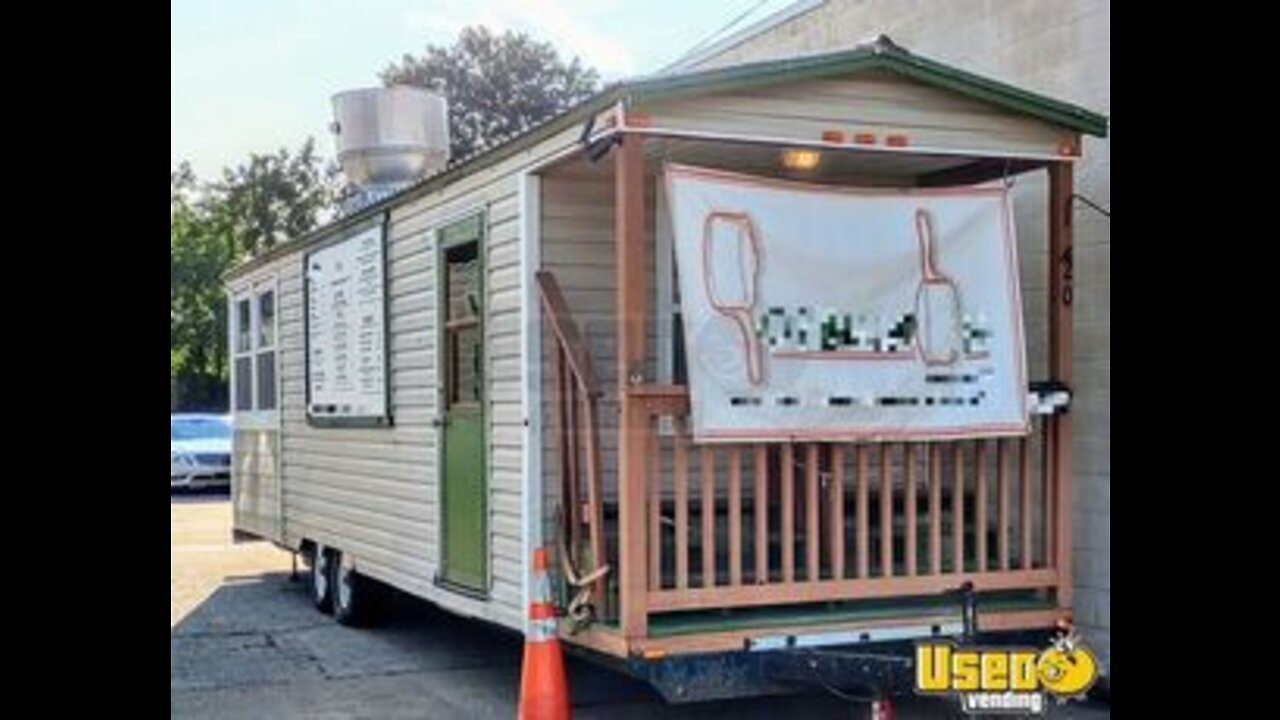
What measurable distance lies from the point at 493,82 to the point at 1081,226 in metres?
17.9

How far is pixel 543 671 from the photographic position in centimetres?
578

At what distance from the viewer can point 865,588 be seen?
5.98m

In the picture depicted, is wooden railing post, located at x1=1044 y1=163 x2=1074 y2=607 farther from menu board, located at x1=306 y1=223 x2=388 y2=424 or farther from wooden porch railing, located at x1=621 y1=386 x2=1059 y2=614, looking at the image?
menu board, located at x1=306 y1=223 x2=388 y2=424

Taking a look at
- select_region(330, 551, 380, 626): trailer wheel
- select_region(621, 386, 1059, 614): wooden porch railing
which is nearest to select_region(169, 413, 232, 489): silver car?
select_region(330, 551, 380, 626): trailer wheel

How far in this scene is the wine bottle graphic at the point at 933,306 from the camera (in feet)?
19.8

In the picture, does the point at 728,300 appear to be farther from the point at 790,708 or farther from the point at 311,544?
the point at 311,544

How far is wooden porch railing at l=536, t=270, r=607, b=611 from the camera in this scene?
19.3ft

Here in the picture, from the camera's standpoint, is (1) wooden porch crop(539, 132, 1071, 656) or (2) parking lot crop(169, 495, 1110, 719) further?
(2) parking lot crop(169, 495, 1110, 719)

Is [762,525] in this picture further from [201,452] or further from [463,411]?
[201,452]
